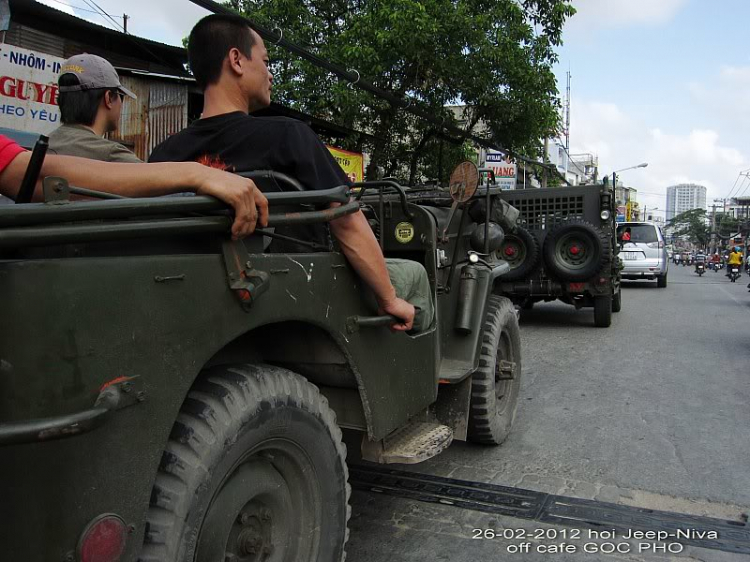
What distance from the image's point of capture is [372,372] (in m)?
2.36

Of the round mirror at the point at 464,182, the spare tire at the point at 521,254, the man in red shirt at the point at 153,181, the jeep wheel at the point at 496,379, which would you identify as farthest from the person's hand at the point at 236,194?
the spare tire at the point at 521,254

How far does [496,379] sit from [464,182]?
169 cm

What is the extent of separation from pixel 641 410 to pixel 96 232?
4956mm

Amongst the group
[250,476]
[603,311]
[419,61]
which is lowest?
[603,311]

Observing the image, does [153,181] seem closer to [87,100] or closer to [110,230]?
[110,230]

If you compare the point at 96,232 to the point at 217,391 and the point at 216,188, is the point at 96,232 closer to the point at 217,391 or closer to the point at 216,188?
the point at 216,188

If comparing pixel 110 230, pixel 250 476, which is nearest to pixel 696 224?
pixel 250 476

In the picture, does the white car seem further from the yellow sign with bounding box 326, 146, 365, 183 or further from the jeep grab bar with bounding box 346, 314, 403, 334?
the jeep grab bar with bounding box 346, 314, 403, 334

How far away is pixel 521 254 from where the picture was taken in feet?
31.6

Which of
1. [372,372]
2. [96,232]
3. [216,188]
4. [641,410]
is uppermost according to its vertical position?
[216,188]

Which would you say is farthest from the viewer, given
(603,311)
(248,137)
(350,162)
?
(350,162)

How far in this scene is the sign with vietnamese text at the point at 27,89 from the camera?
7.14 metres

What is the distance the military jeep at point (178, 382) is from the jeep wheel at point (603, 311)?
7.62m

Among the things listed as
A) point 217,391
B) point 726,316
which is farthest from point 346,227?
point 726,316
